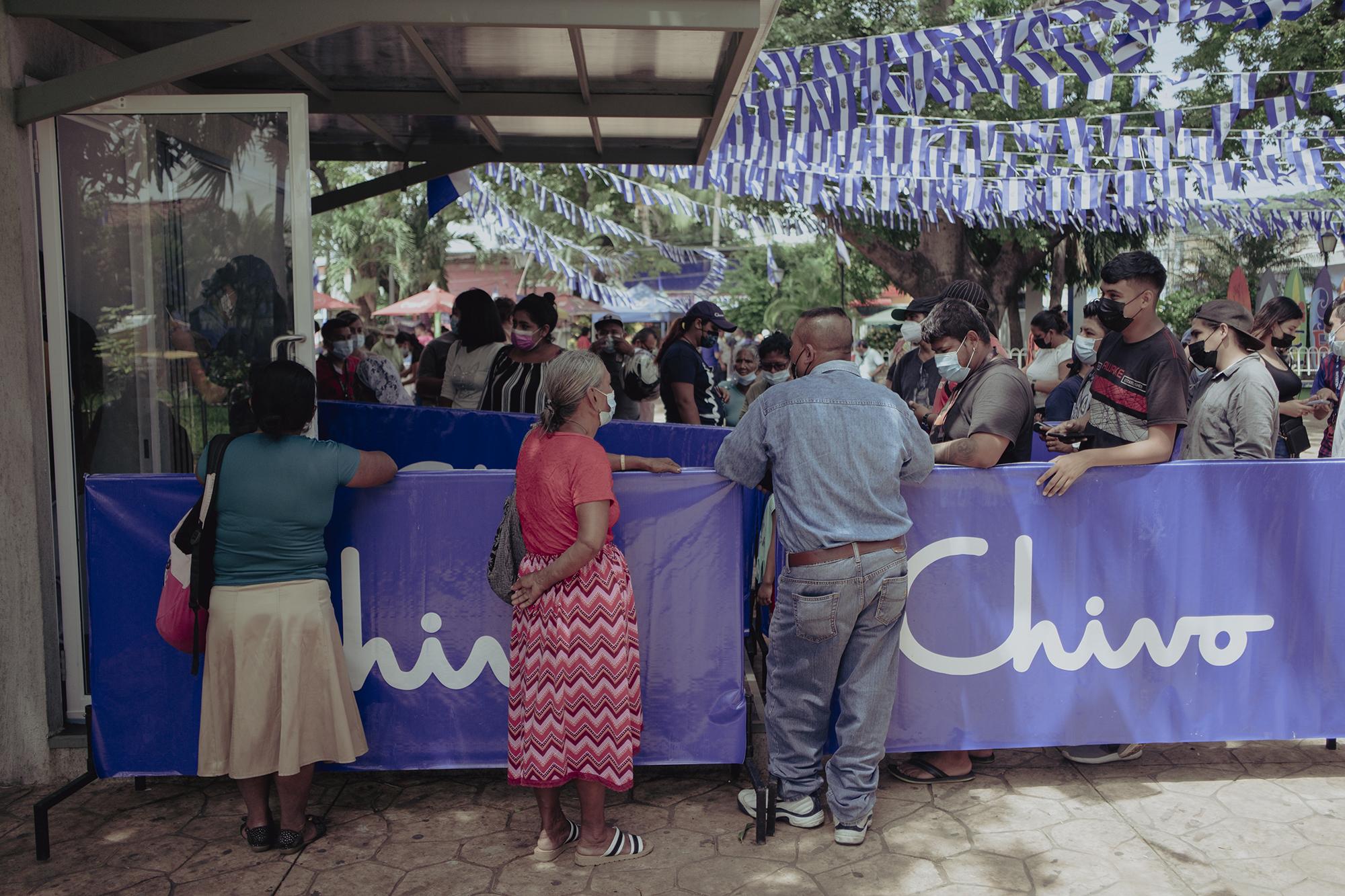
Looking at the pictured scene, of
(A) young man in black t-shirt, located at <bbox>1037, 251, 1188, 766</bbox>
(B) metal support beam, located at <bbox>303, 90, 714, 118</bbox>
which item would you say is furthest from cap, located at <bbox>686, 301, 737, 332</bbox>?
(A) young man in black t-shirt, located at <bbox>1037, 251, 1188, 766</bbox>

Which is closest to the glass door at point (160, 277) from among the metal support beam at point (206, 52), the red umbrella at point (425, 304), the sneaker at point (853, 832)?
the metal support beam at point (206, 52)

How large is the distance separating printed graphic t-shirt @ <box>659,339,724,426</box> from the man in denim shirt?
4401mm

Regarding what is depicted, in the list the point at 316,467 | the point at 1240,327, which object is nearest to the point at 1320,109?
the point at 1240,327

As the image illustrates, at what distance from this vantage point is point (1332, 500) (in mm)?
4344

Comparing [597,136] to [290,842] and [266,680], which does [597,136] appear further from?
[290,842]

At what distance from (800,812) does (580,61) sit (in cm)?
344

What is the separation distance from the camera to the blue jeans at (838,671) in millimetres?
3828

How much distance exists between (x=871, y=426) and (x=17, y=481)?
322 centimetres

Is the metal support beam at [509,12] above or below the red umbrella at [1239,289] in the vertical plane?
above

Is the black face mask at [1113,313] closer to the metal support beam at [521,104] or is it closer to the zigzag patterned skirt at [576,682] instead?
the zigzag patterned skirt at [576,682]

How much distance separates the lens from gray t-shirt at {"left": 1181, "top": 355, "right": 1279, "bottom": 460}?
4922 millimetres

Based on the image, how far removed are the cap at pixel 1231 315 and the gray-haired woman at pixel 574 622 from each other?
3118mm

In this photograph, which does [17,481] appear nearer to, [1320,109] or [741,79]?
[741,79]

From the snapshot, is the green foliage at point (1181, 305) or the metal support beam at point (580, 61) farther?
the green foliage at point (1181, 305)
